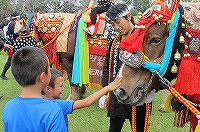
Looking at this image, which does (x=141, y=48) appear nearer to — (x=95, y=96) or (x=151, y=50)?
(x=151, y=50)

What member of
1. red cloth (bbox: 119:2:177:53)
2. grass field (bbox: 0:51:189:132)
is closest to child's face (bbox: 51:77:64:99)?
red cloth (bbox: 119:2:177:53)

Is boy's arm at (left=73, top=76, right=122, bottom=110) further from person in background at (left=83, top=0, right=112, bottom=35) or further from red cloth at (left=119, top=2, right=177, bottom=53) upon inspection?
person in background at (left=83, top=0, right=112, bottom=35)

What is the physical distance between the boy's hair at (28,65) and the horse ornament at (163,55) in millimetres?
596

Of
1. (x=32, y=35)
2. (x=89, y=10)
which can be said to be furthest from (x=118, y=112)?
(x=32, y=35)

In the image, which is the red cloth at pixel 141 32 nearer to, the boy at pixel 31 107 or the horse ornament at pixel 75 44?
the boy at pixel 31 107

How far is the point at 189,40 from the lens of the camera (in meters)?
1.93

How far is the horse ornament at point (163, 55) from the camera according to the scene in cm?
189

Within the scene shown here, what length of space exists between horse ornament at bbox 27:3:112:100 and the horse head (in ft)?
7.96

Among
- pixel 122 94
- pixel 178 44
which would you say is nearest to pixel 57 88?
pixel 122 94

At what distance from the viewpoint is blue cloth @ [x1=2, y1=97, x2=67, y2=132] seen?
1.47 metres

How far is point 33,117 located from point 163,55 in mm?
924

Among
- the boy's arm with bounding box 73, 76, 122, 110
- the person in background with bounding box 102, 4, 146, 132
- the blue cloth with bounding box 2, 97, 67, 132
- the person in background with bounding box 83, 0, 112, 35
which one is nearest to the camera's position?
the blue cloth with bounding box 2, 97, 67, 132

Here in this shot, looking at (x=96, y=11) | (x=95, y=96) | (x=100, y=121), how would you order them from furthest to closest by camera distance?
(x=96, y=11), (x=100, y=121), (x=95, y=96)

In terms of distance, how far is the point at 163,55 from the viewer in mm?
1934
